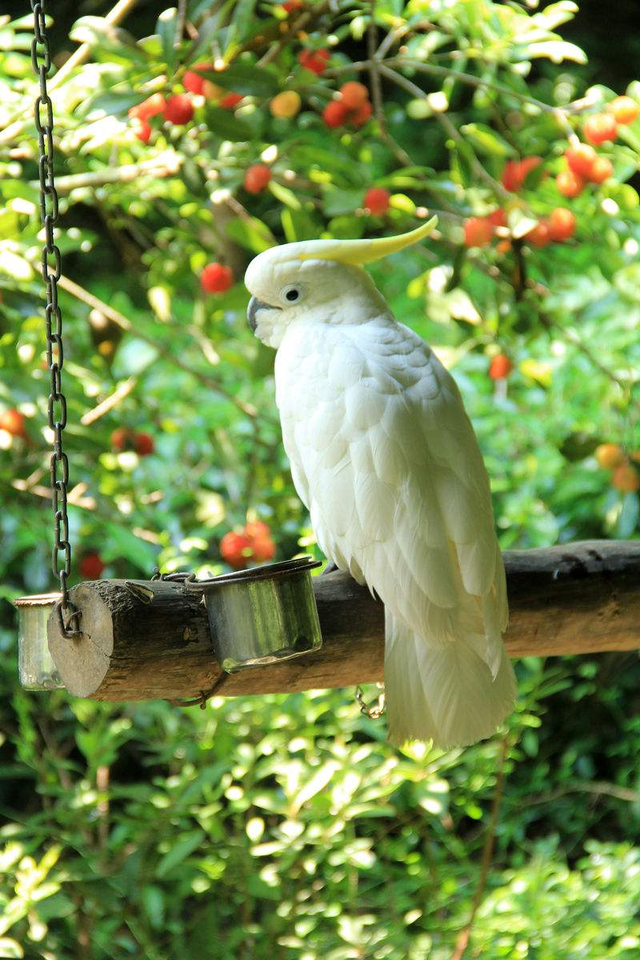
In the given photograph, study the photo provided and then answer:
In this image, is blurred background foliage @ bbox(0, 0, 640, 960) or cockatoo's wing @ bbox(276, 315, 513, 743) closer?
cockatoo's wing @ bbox(276, 315, 513, 743)

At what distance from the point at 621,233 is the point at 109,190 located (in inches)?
38.8

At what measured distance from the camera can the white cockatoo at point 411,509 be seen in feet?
4.00

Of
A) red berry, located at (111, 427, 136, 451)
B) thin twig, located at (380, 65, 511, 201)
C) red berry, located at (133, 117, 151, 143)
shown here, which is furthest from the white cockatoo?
red berry, located at (111, 427, 136, 451)

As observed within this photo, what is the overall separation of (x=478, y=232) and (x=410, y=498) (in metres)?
0.69

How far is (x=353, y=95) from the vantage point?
1.70m

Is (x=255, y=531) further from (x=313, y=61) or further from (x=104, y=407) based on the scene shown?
(x=313, y=61)

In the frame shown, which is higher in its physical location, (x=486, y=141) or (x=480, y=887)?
(x=486, y=141)

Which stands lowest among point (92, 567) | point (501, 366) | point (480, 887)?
point (480, 887)

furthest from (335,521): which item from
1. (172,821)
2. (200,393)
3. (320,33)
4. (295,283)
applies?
(200,393)

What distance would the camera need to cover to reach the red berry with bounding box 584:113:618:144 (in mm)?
1648

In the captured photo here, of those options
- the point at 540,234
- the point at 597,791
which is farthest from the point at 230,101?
the point at 597,791

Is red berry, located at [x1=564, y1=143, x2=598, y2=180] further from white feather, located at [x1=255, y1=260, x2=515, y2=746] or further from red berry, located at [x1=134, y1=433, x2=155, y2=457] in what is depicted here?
red berry, located at [x1=134, y1=433, x2=155, y2=457]

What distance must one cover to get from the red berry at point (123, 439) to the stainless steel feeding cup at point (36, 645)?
835 mm

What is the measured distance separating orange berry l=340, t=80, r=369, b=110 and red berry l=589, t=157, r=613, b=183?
16.1 inches
